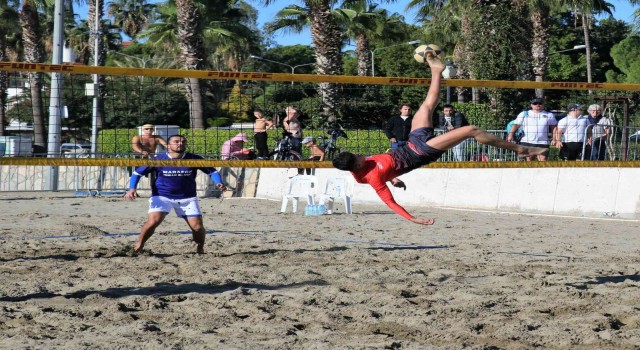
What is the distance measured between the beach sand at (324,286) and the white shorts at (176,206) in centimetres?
45

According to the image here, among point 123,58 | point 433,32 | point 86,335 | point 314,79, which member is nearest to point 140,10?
point 123,58

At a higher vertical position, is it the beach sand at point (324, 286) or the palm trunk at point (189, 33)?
the palm trunk at point (189, 33)

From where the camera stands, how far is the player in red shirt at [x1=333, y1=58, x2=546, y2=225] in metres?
8.11

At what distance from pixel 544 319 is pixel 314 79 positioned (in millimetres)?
5162

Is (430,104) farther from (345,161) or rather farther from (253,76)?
(253,76)

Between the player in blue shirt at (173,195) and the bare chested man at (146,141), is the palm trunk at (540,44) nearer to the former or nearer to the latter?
the bare chested man at (146,141)

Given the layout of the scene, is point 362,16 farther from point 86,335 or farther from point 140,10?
point 86,335

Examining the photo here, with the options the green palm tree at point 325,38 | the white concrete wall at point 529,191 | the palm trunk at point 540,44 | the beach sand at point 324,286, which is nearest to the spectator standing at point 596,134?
the white concrete wall at point 529,191

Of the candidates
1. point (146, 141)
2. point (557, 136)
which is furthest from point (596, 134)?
point (146, 141)

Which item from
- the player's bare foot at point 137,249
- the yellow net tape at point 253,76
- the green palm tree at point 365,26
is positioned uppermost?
the green palm tree at point 365,26

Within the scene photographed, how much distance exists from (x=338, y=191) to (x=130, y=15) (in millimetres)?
44013

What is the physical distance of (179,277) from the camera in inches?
331

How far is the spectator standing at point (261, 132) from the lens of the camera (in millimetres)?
14367

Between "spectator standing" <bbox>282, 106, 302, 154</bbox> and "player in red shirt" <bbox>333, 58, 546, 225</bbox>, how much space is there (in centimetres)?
479
